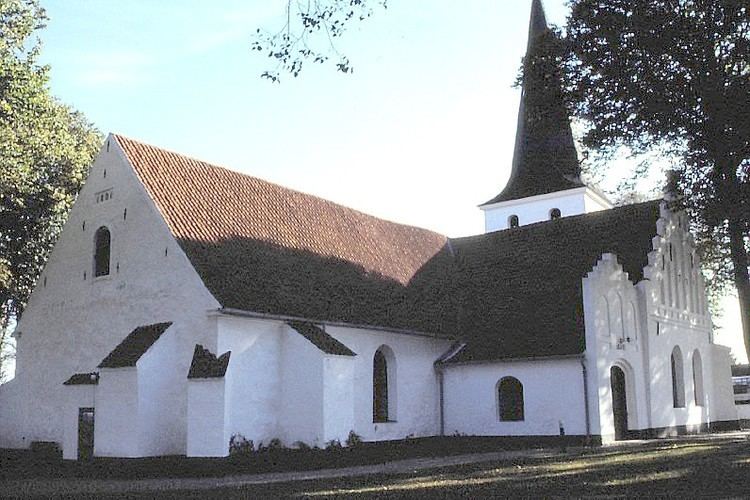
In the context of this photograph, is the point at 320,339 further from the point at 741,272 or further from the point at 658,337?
the point at 658,337

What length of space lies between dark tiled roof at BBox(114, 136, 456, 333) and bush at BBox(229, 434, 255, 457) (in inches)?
131

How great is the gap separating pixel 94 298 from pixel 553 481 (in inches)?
589

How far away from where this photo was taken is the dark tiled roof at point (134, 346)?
760 inches

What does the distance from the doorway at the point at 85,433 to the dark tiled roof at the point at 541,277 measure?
484 inches

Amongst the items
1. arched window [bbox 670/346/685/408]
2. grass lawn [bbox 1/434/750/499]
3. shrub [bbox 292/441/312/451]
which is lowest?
grass lawn [bbox 1/434/750/499]

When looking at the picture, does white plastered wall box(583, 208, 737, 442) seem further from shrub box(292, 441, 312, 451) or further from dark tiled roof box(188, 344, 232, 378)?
dark tiled roof box(188, 344, 232, 378)

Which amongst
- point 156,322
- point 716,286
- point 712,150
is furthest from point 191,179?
point 716,286

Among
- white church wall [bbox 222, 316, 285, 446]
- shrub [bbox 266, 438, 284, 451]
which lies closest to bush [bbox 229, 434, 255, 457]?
A: white church wall [bbox 222, 316, 285, 446]

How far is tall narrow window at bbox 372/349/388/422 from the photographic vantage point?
81.9 feet

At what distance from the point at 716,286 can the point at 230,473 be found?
24943 mm

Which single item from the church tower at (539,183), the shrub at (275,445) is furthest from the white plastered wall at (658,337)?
the shrub at (275,445)

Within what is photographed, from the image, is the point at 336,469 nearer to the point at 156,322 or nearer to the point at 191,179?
the point at 156,322

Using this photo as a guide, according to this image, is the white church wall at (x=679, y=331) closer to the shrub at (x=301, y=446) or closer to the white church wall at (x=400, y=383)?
the white church wall at (x=400, y=383)

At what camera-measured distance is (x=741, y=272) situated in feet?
74.0
